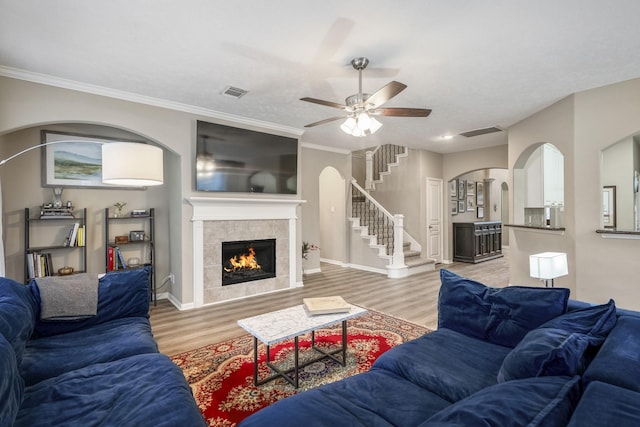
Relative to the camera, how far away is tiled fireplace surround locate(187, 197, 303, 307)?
4.42m

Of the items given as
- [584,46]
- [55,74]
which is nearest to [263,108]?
[55,74]

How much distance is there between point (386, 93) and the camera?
8.70 ft

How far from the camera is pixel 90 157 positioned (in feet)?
13.8

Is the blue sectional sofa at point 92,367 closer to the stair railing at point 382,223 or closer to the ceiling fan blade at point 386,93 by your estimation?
the ceiling fan blade at point 386,93

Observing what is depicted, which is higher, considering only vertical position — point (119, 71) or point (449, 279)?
point (119, 71)

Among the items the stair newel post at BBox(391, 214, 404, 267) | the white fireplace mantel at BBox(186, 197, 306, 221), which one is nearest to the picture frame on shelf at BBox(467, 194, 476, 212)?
the stair newel post at BBox(391, 214, 404, 267)

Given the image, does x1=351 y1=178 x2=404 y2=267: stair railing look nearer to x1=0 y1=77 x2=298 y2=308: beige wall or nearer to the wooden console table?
the wooden console table

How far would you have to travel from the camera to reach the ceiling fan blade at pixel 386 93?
2473 millimetres

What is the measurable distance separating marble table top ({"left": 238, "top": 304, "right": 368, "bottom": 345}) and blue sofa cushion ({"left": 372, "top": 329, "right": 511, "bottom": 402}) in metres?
0.65

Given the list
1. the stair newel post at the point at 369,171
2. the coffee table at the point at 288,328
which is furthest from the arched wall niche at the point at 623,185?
the coffee table at the point at 288,328

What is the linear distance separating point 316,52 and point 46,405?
9.92ft

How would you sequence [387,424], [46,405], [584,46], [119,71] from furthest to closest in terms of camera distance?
[119,71] → [584,46] → [46,405] → [387,424]

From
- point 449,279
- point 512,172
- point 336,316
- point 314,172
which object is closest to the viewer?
point 449,279

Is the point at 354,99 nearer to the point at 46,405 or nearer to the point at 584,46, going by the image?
the point at 584,46
